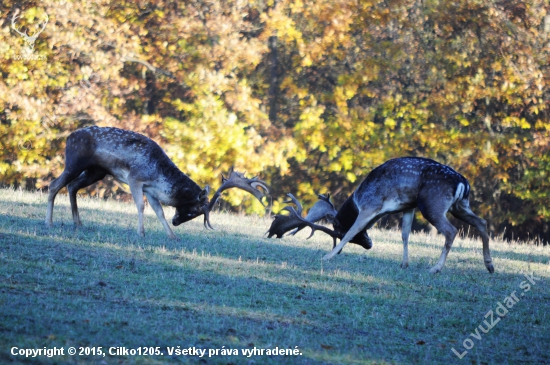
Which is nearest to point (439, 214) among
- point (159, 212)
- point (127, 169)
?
point (159, 212)

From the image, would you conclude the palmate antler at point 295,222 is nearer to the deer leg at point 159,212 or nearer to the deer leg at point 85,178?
the deer leg at point 159,212

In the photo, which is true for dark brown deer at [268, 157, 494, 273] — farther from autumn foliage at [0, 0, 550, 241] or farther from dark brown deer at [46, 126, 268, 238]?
autumn foliage at [0, 0, 550, 241]

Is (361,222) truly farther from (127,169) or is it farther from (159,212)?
(127,169)

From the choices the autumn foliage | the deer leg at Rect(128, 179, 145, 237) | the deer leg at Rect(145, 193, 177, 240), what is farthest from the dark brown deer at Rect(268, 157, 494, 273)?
the autumn foliage

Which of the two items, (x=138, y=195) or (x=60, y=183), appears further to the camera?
(x=138, y=195)

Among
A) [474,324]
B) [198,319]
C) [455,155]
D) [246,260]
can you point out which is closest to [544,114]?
[455,155]

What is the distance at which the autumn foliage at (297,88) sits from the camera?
21.9 metres

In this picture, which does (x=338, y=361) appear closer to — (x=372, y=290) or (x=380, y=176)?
(x=372, y=290)

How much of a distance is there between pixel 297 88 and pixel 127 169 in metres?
12.5

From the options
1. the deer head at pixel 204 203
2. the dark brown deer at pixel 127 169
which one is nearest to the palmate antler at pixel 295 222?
the deer head at pixel 204 203

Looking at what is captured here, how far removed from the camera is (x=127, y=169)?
39.8 feet

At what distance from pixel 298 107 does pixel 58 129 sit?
694cm

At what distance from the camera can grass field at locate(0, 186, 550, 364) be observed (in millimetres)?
6852

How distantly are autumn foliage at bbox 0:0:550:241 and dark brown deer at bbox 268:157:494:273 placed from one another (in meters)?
9.67
